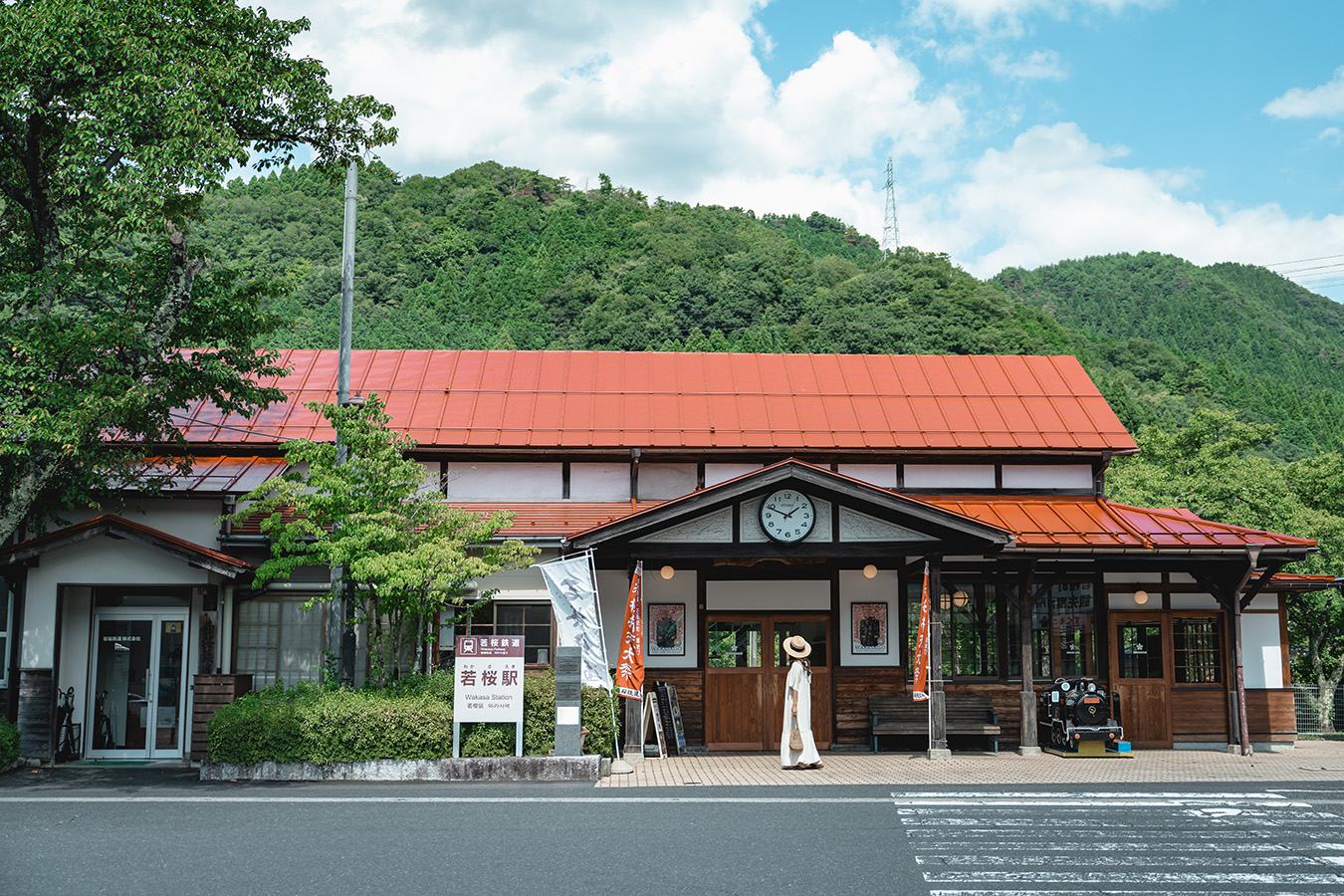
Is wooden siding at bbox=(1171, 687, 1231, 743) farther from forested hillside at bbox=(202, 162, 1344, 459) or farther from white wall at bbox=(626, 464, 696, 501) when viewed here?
forested hillside at bbox=(202, 162, 1344, 459)

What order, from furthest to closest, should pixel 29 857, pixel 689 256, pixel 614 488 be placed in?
1. pixel 689 256
2. pixel 614 488
3. pixel 29 857

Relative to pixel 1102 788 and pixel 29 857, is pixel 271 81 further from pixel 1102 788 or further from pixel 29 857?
pixel 1102 788

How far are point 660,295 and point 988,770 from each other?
134ft

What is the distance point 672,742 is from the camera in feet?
48.6

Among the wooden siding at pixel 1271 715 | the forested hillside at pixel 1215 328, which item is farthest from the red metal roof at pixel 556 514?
the forested hillside at pixel 1215 328

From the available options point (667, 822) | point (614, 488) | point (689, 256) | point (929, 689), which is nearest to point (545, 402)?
point (614, 488)

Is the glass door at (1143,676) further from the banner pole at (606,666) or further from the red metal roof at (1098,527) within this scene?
the banner pole at (606,666)

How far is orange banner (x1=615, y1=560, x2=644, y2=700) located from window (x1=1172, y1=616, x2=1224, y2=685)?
27.9 feet

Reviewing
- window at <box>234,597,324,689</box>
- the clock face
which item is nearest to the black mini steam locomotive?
the clock face

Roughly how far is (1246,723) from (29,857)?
1514 centimetres

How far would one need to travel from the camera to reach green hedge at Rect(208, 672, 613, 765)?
11.9 metres

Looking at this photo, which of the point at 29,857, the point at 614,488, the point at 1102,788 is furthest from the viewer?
the point at 614,488

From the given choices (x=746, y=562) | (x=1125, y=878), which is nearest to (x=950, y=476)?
(x=746, y=562)

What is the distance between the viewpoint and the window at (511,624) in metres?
15.0
